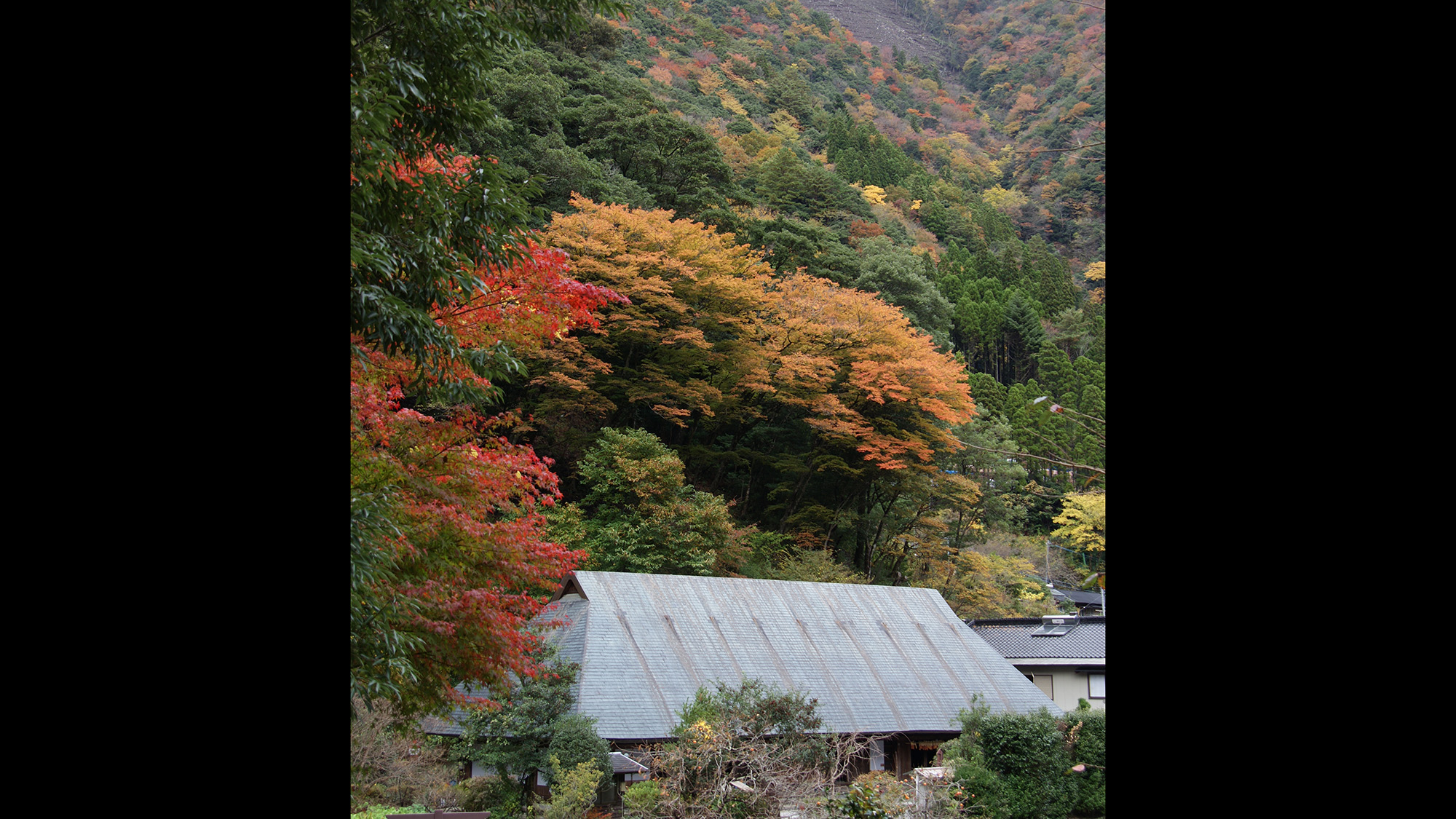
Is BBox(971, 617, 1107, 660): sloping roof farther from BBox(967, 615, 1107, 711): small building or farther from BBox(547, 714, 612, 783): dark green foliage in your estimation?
BBox(547, 714, 612, 783): dark green foliage

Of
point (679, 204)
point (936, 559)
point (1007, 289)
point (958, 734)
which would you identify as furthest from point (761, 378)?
point (1007, 289)

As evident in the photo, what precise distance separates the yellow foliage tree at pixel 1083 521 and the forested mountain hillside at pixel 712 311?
8cm

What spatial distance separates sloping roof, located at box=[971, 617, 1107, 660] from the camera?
544 inches

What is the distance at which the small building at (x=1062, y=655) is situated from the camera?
13664 millimetres

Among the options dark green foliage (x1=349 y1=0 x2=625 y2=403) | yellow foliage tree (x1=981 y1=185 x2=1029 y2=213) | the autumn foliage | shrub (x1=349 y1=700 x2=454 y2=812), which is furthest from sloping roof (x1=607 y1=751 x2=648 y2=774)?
yellow foliage tree (x1=981 y1=185 x2=1029 y2=213)

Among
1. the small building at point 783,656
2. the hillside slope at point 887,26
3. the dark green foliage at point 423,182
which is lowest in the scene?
the small building at point 783,656

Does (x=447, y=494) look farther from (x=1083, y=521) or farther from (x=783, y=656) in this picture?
(x=1083, y=521)

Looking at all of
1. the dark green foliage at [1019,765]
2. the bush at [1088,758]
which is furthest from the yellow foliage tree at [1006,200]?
the dark green foliage at [1019,765]

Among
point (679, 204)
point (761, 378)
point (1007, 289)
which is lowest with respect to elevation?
point (761, 378)

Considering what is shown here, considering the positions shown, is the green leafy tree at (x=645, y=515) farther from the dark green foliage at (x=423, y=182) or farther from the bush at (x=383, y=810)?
the dark green foliage at (x=423, y=182)
